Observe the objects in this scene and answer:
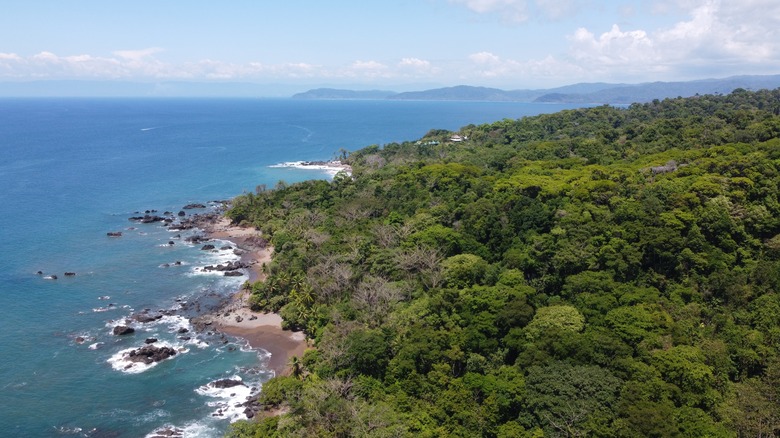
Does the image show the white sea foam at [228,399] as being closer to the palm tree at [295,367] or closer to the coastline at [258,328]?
the coastline at [258,328]

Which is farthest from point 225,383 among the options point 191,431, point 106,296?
point 106,296

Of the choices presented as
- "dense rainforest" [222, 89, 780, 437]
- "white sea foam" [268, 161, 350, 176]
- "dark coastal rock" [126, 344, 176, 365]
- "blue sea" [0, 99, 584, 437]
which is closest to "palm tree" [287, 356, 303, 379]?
"dense rainforest" [222, 89, 780, 437]

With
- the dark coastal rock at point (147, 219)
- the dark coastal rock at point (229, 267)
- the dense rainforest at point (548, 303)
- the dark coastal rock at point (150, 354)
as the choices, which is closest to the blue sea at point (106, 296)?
the dark coastal rock at point (150, 354)

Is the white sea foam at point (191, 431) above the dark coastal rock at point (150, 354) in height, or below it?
below

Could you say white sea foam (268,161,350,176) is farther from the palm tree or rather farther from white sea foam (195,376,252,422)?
white sea foam (195,376,252,422)

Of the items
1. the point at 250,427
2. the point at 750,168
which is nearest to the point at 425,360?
the point at 250,427

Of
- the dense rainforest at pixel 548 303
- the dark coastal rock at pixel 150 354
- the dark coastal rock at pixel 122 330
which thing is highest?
the dense rainforest at pixel 548 303
